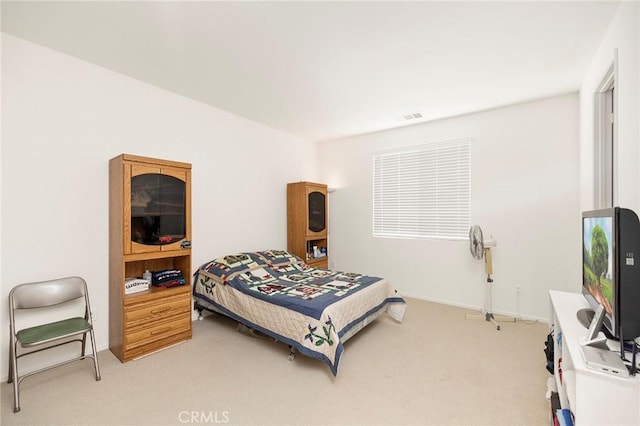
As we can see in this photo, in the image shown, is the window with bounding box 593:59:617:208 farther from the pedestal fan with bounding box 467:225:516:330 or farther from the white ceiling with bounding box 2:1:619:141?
the pedestal fan with bounding box 467:225:516:330

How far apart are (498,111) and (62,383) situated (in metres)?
5.25

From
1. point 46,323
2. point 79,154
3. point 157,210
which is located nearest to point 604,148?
point 157,210

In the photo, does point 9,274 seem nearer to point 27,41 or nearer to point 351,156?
point 27,41

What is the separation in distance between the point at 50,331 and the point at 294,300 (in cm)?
184

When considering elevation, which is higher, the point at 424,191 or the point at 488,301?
the point at 424,191

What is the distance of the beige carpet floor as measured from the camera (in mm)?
1843

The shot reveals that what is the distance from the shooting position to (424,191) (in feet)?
14.0

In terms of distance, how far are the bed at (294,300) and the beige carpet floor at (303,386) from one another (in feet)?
0.72

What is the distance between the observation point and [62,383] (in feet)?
7.18

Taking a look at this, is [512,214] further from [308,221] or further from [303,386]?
[303,386]

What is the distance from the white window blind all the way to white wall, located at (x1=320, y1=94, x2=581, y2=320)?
117 millimetres

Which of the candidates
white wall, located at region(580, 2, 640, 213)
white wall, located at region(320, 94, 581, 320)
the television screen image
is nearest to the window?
white wall, located at region(580, 2, 640, 213)

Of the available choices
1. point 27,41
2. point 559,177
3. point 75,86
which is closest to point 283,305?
point 75,86

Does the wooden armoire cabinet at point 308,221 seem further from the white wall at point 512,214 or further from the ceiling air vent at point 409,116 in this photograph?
the ceiling air vent at point 409,116
